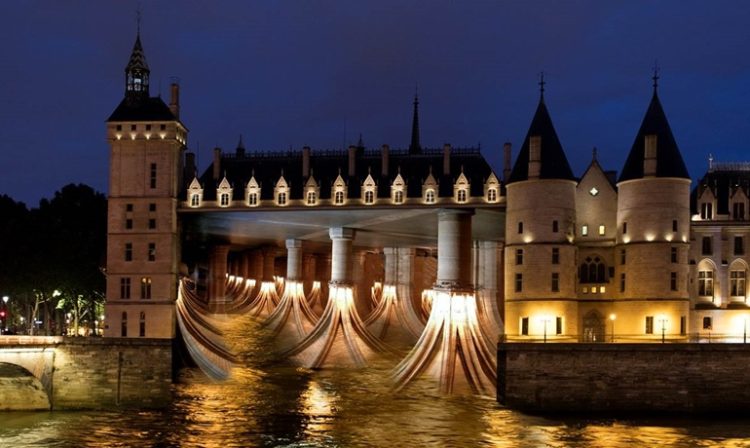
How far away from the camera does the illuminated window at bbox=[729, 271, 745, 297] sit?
8112 centimetres

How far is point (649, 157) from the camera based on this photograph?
247ft

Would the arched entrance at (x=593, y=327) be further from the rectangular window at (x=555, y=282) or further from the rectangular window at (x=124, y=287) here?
the rectangular window at (x=124, y=287)

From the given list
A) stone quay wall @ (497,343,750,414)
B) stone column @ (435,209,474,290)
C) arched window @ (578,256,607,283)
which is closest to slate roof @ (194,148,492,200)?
stone column @ (435,209,474,290)

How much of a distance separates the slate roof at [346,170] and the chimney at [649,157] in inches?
512

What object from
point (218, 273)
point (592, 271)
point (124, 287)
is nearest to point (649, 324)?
point (592, 271)

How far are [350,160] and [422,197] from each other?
811 centimetres

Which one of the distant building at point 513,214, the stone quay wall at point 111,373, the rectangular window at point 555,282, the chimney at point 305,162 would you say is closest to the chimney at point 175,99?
the distant building at point 513,214

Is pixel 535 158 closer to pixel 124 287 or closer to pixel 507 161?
pixel 507 161

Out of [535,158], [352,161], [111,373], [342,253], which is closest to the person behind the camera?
[111,373]

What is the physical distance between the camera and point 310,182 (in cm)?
8512

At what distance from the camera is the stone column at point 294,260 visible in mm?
108875

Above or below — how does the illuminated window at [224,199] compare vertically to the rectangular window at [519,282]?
above

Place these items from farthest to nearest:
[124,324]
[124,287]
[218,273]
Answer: [218,273], [124,287], [124,324]

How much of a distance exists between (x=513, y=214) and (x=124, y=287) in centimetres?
3128
